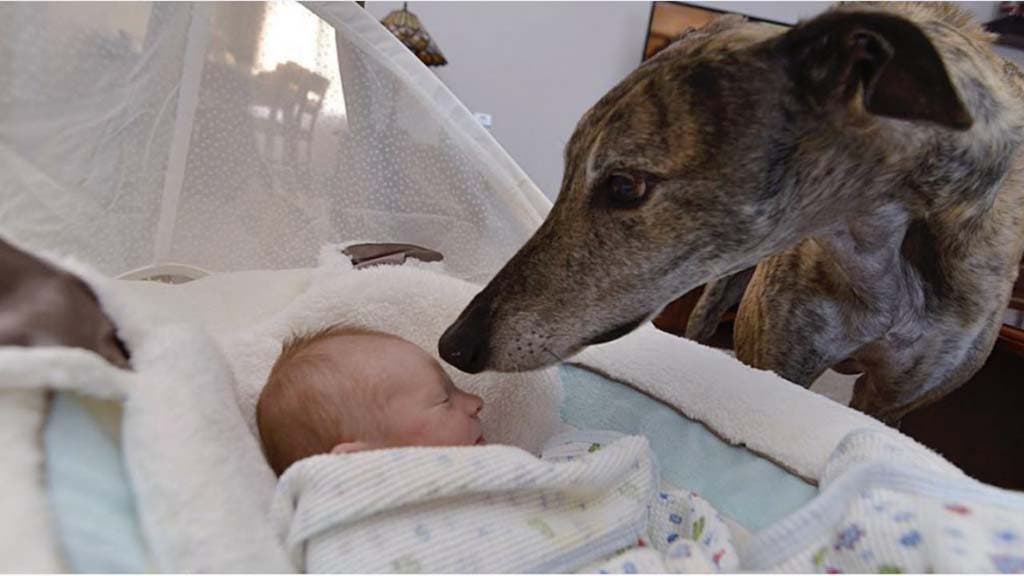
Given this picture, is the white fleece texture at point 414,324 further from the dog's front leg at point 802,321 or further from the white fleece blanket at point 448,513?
the dog's front leg at point 802,321

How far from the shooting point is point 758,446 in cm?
101

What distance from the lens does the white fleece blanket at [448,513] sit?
2.27ft

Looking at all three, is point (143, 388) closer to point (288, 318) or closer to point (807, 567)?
point (288, 318)

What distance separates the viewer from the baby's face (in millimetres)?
875

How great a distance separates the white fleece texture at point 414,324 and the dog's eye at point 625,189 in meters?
0.29

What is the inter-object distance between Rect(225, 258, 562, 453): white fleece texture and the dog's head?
14cm

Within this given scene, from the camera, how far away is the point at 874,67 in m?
0.88

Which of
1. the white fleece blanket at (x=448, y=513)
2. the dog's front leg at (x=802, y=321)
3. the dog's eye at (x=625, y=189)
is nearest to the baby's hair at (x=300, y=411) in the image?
the white fleece blanket at (x=448, y=513)

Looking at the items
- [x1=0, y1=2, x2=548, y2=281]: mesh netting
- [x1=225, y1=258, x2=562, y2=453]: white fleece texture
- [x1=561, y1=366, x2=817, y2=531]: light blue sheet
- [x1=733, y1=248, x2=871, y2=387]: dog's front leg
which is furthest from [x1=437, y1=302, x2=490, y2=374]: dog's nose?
[x1=733, y1=248, x2=871, y2=387]: dog's front leg

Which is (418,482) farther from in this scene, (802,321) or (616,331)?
(802,321)

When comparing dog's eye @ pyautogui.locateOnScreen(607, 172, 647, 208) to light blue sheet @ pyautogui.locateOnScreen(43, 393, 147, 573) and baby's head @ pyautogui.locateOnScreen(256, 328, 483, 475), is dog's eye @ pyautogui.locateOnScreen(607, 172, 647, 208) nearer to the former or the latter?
baby's head @ pyautogui.locateOnScreen(256, 328, 483, 475)

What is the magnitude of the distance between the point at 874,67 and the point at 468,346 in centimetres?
58

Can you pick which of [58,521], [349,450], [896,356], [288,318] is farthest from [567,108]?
[58,521]

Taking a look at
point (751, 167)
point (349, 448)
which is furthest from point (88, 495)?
point (751, 167)
